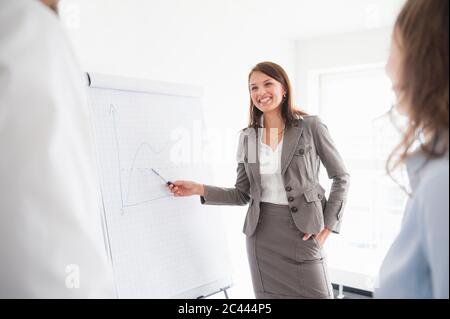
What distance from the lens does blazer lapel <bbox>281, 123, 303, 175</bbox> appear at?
1731 millimetres

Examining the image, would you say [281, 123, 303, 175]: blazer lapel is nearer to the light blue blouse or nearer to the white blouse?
the white blouse

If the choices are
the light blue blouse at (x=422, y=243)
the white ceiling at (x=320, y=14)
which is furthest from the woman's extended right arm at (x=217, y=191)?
the white ceiling at (x=320, y=14)

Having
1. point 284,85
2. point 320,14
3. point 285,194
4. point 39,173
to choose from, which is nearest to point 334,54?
point 320,14

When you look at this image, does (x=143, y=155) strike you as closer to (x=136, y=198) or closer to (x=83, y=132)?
(x=136, y=198)

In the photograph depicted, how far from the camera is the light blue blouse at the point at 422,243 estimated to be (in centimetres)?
51

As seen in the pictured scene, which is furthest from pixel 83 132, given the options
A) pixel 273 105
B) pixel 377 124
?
pixel 377 124

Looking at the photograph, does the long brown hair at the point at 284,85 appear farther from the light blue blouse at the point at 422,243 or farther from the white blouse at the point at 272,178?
the light blue blouse at the point at 422,243

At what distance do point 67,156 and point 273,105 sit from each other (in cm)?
142

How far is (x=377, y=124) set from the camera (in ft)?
10.6

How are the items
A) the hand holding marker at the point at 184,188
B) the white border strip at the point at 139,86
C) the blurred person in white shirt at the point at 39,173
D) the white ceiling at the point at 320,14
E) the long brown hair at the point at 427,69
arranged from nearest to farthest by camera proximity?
the blurred person in white shirt at the point at 39,173
the long brown hair at the point at 427,69
the white border strip at the point at 139,86
the hand holding marker at the point at 184,188
the white ceiling at the point at 320,14

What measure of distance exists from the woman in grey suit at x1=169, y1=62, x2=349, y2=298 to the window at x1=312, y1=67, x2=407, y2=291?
1543 millimetres

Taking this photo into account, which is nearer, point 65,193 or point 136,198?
point 65,193

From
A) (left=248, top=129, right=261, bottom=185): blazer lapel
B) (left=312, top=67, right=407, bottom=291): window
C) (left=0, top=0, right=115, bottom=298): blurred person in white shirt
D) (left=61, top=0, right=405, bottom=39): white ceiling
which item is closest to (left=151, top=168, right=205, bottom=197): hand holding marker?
(left=248, top=129, right=261, bottom=185): blazer lapel

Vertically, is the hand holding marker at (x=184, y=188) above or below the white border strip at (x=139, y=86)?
below
